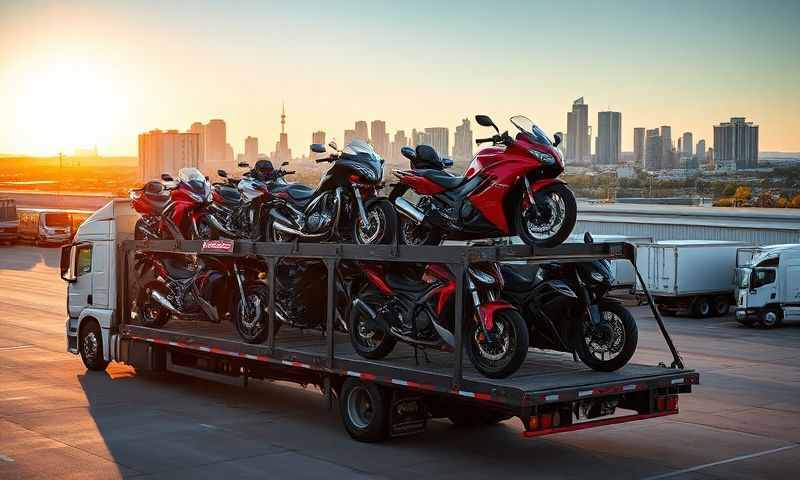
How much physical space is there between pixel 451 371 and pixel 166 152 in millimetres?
74509

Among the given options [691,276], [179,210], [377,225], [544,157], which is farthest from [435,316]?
[691,276]

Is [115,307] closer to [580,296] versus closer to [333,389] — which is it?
[333,389]

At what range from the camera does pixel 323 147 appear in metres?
14.5

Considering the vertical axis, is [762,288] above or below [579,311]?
below

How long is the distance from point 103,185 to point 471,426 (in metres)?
155

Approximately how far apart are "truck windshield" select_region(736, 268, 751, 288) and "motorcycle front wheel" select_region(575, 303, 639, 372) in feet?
61.9

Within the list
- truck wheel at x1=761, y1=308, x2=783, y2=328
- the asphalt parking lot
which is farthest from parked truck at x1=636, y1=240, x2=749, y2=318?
the asphalt parking lot

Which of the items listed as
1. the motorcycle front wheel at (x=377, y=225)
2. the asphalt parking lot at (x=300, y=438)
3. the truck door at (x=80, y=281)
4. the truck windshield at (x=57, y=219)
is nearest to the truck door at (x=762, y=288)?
the asphalt parking lot at (x=300, y=438)

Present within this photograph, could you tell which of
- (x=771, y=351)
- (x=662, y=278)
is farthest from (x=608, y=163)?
(x=771, y=351)

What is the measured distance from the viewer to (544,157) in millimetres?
11586

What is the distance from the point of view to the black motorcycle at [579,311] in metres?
12.0

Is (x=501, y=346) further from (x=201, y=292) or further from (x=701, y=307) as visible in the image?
(x=701, y=307)

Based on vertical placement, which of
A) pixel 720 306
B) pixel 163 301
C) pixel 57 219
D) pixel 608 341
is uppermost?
pixel 57 219

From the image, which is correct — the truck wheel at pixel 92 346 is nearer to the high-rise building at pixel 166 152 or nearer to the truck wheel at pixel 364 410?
the truck wheel at pixel 364 410
